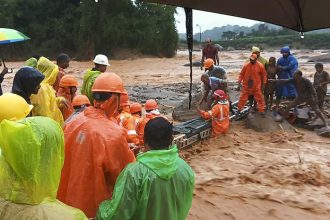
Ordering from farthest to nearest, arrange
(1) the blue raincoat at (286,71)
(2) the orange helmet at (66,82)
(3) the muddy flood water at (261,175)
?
1. (1) the blue raincoat at (286,71)
2. (2) the orange helmet at (66,82)
3. (3) the muddy flood water at (261,175)

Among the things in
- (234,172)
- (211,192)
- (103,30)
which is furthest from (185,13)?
(103,30)

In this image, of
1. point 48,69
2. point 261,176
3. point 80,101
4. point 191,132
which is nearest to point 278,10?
point 80,101

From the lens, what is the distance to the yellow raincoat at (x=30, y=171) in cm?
186

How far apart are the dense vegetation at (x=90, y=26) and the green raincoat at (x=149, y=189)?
3038 cm

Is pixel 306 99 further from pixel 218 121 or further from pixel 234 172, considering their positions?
pixel 234 172

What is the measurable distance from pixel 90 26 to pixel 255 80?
24.5 meters

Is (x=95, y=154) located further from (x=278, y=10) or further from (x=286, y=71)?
(x=286, y=71)

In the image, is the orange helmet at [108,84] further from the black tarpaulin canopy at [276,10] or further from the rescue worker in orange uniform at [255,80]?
the rescue worker in orange uniform at [255,80]

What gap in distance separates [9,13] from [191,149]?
2908 cm

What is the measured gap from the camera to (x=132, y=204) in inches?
91.1

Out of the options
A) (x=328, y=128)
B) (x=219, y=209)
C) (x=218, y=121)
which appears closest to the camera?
(x=219, y=209)

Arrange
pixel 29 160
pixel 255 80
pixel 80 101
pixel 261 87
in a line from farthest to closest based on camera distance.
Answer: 1. pixel 261 87
2. pixel 255 80
3. pixel 80 101
4. pixel 29 160

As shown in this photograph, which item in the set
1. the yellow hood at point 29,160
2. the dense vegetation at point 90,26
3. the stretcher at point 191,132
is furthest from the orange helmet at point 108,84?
the dense vegetation at point 90,26

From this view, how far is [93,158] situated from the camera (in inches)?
105
